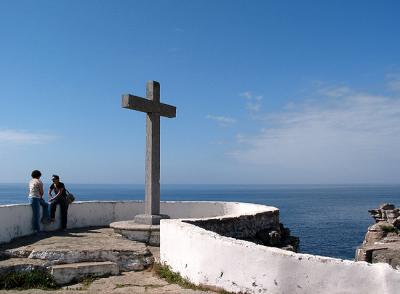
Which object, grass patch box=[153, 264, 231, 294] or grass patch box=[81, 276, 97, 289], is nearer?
grass patch box=[153, 264, 231, 294]

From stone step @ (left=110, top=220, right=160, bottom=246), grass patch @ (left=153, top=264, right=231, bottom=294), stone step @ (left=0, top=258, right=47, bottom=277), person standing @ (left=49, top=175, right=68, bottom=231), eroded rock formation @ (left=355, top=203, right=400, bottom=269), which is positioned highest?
person standing @ (left=49, top=175, right=68, bottom=231)

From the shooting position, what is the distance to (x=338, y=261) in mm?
4578

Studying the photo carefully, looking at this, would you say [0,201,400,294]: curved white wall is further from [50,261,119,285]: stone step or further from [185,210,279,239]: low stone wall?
[185,210,279,239]: low stone wall

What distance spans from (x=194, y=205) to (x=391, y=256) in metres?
12.8

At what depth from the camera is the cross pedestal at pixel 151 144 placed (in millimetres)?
9969

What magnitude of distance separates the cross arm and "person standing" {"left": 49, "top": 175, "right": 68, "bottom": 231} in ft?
8.53

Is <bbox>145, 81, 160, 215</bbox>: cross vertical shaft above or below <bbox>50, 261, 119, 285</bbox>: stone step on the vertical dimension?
above

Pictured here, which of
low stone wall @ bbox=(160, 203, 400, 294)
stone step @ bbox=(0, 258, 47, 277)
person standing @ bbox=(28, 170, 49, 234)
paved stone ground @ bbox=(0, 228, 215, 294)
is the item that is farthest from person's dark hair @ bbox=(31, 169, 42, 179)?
low stone wall @ bbox=(160, 203, 400, 294)

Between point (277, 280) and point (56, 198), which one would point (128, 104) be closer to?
point (56, 198)

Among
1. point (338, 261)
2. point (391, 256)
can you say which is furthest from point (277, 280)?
point (391, 256)

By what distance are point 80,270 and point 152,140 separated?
4193mm

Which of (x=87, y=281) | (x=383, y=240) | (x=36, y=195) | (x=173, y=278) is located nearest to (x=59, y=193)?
(x=36, y=195)

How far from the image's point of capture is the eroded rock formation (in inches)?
843

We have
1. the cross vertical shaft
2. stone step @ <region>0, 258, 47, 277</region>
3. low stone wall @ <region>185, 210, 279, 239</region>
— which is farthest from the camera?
the cross vertical shaft
